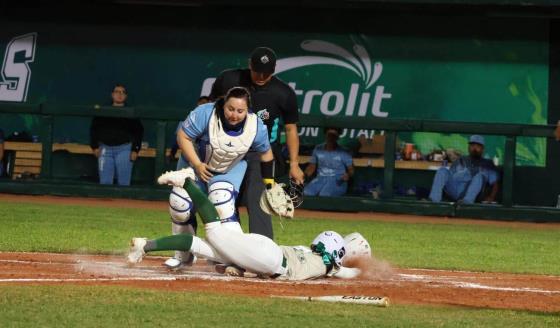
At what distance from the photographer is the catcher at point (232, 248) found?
8133 mm

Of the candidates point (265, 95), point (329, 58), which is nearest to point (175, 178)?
point (265, 95)

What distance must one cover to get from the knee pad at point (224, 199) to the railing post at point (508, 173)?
23.4 feet

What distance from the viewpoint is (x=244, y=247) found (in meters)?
8.12

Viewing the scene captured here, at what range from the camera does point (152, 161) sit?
1612 centimetres

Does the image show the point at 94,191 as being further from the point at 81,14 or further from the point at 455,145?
the point at 455,145

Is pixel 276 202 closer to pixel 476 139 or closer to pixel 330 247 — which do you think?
pixel 330 247

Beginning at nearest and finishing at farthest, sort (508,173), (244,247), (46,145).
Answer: (244,247), (508,173), (46,145)

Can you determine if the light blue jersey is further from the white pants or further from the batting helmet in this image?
the batting helmet

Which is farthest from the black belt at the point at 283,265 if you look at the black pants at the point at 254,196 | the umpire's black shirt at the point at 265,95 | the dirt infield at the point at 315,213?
the dirt infield at the point at 315,213

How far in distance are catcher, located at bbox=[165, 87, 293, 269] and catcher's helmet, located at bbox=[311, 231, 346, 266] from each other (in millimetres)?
304

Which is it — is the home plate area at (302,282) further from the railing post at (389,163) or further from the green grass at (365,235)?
the railing post at (389,163)

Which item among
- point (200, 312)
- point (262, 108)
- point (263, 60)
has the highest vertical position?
point (263, 60)

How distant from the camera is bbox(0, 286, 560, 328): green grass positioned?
6277mm

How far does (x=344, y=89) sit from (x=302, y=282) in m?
9.47
